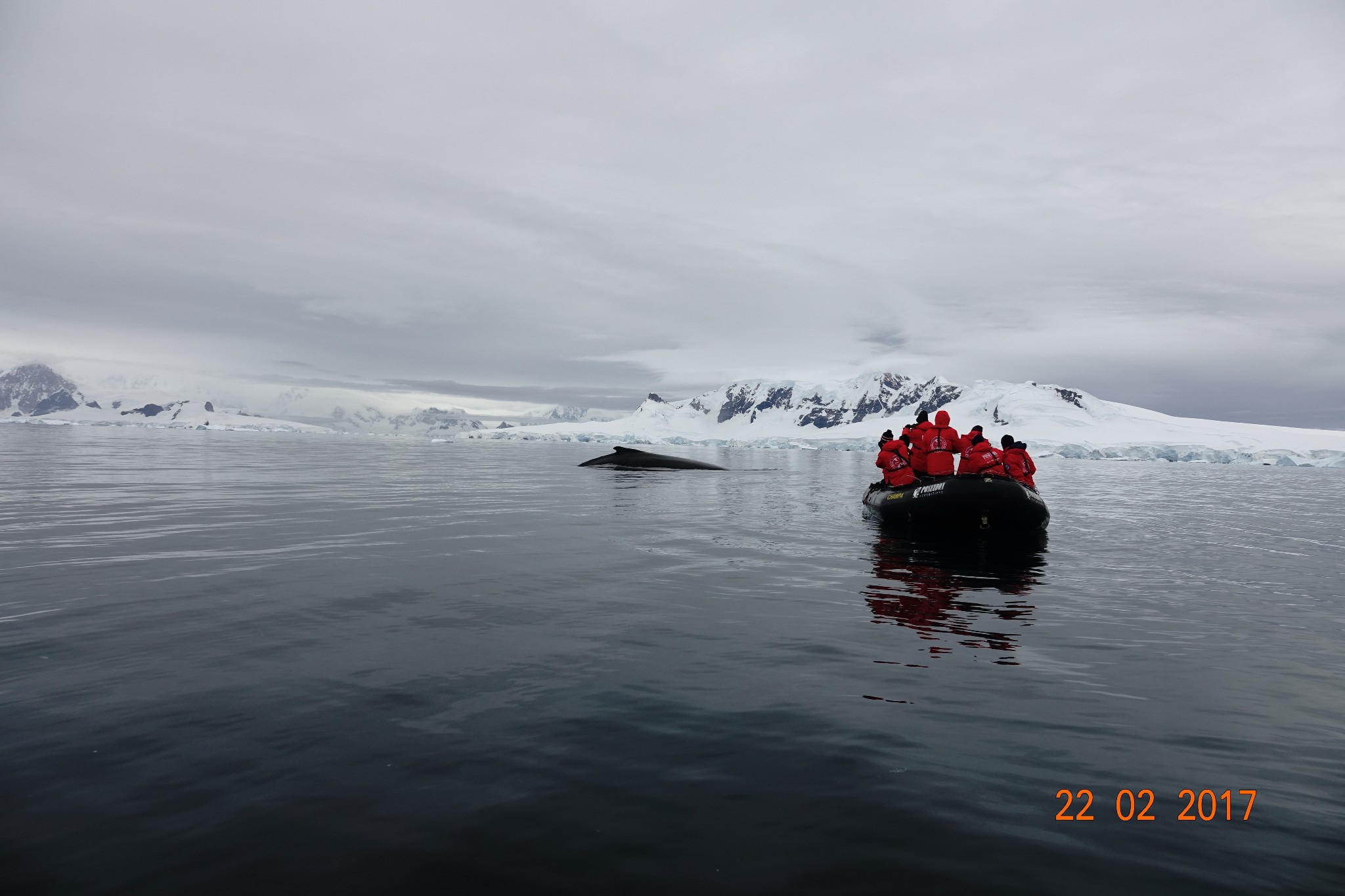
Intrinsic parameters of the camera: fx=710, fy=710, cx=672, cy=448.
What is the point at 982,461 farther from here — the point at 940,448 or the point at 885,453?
the point at 885,453

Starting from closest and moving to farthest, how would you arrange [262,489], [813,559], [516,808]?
1. [516,808]
2. [813,559]
3. [262,489]

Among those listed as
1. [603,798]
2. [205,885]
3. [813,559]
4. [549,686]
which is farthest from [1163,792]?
[813,559]

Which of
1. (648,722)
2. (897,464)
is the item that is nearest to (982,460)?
(897,464)

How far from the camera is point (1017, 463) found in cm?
2017

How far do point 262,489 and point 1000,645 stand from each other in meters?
27.6

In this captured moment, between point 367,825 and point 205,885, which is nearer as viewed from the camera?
point 205,885

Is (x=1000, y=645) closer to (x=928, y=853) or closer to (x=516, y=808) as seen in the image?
(x=928, y=853)

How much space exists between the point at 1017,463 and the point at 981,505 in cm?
299

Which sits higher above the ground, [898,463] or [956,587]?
[898,463]

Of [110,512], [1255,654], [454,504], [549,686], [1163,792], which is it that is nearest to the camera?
[1163,792]

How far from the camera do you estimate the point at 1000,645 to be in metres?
8.66
